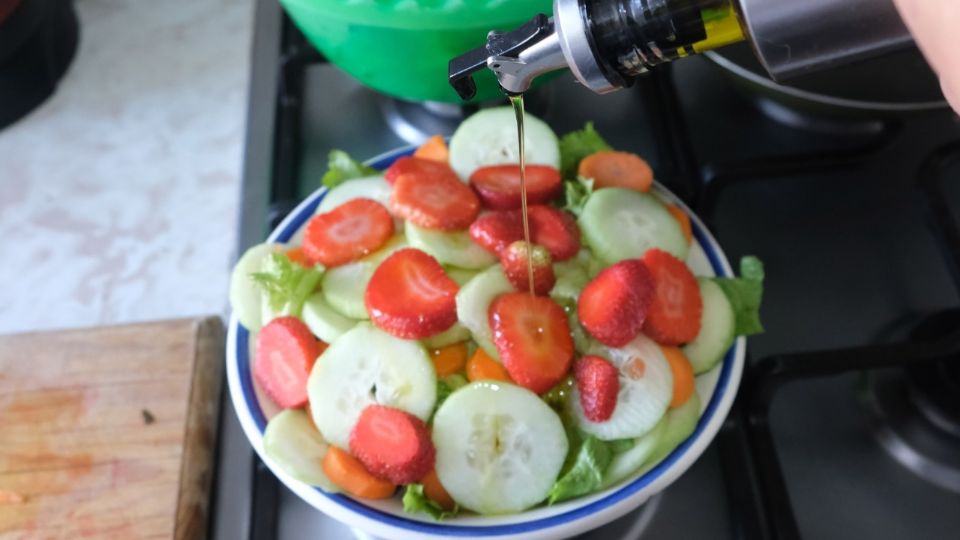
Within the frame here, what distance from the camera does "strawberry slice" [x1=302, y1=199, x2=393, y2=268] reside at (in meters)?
0.77

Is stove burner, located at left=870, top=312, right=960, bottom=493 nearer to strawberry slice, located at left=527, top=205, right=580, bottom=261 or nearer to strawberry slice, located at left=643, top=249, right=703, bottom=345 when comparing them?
strawberry slice, located at left=643, top=249, right=703, bottom=345

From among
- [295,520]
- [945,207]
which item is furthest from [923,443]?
[295,520]

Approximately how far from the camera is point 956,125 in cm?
100

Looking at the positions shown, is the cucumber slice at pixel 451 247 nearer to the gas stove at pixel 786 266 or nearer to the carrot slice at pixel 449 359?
the carrot slice at pixel 449 359

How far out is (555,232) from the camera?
2.51 feet

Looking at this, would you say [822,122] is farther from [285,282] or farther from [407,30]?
[285,282]

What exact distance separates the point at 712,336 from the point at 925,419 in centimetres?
22

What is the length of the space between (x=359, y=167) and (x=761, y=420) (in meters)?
0.43

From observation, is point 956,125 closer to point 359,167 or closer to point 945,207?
point 945,207

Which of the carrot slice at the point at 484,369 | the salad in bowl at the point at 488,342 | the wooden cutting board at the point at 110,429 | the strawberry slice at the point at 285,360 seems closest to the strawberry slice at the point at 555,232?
the salad in bowl at the point at 488,342

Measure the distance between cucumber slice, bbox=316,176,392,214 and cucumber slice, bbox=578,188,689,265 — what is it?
18 centimetres

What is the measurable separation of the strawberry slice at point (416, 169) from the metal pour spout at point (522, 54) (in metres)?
0.27

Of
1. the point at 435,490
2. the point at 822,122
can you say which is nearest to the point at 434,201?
the point at 435,490

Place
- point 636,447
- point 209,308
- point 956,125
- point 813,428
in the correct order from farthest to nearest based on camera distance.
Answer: point 956,125
point 209,308
point 813,428
point 636,447
